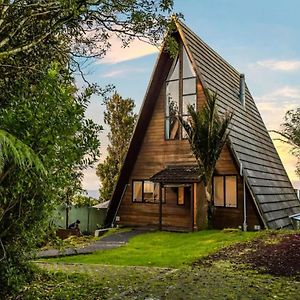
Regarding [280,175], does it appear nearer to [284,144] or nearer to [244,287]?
[284,144]

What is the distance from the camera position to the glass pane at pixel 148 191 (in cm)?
1836

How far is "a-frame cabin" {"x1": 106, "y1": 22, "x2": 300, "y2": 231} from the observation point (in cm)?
1591

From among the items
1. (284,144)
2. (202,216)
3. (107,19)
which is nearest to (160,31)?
(107,19)

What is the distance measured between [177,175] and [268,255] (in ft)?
23.4

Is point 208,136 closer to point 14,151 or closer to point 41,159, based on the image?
point 41,159

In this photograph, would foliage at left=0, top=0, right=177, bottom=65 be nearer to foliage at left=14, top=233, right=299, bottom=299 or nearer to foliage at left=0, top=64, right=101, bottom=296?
foliage at left=0, top=64, right=101, bottom=296

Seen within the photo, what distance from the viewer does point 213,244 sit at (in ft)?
40.1

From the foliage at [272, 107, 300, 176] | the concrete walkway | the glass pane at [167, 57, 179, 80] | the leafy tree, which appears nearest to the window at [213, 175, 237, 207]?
the concrete walkway

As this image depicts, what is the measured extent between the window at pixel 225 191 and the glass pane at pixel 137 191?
3648 millimetres

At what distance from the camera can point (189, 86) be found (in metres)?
17.6

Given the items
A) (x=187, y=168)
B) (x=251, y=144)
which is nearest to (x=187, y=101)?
(x=187, y=168)

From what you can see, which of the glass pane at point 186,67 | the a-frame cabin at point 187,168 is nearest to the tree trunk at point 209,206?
the a-frame cabin at point 187,168

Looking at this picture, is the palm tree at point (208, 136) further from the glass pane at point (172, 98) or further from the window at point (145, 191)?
the window at point (145, 191)

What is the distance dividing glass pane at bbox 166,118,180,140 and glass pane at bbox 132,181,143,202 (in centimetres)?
254
